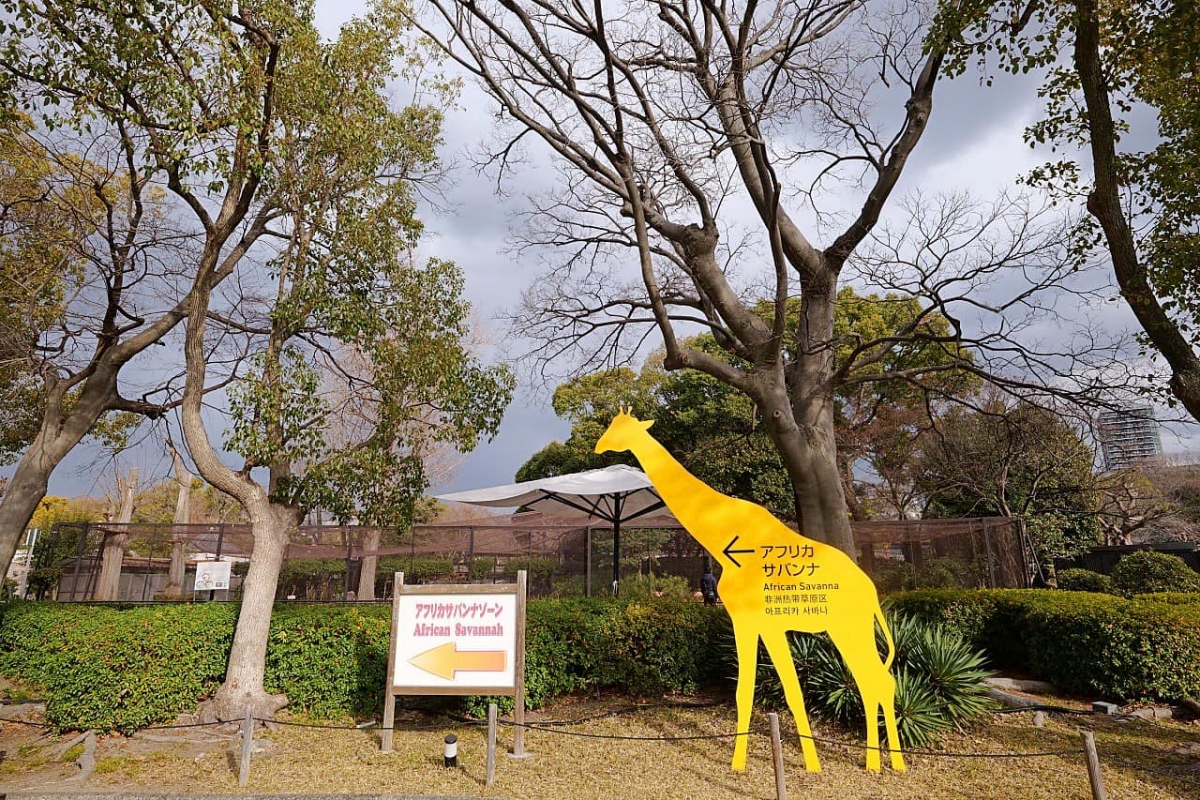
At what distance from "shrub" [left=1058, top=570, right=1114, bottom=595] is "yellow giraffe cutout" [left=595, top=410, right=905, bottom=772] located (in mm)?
13251

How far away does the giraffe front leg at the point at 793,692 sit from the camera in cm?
618

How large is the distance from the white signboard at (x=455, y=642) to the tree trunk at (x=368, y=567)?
8438 millimetres

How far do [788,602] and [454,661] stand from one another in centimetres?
349

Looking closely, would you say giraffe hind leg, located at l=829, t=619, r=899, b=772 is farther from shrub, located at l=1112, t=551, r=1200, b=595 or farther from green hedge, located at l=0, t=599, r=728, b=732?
shrub, located at l=1112, t=551, r=1200, b=595

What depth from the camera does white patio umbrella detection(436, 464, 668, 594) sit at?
11297mm

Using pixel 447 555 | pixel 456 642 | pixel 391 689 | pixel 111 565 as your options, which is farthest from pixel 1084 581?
pixel 111 565

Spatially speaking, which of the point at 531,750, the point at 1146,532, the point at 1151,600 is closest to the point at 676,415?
the point at 1151,600

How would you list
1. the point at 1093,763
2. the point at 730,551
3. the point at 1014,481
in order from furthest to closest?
the point at 1014,481 < the point at 730,551 < the point at 1093,763

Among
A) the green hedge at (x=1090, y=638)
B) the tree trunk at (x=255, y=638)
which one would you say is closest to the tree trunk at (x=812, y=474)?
the green hedge at (x=1090, y=638)

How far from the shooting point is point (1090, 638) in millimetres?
8062

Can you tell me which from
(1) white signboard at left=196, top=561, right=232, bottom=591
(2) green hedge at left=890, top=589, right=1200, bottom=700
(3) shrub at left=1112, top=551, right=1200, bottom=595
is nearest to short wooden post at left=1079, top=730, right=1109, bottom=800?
(2) green hedge at left=890, top=589, right=1200, bottom=700

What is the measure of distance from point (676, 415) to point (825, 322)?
15.5 m

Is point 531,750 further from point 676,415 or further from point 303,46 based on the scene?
point 676,415

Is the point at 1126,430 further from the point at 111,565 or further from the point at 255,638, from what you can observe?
the point at 111,565
